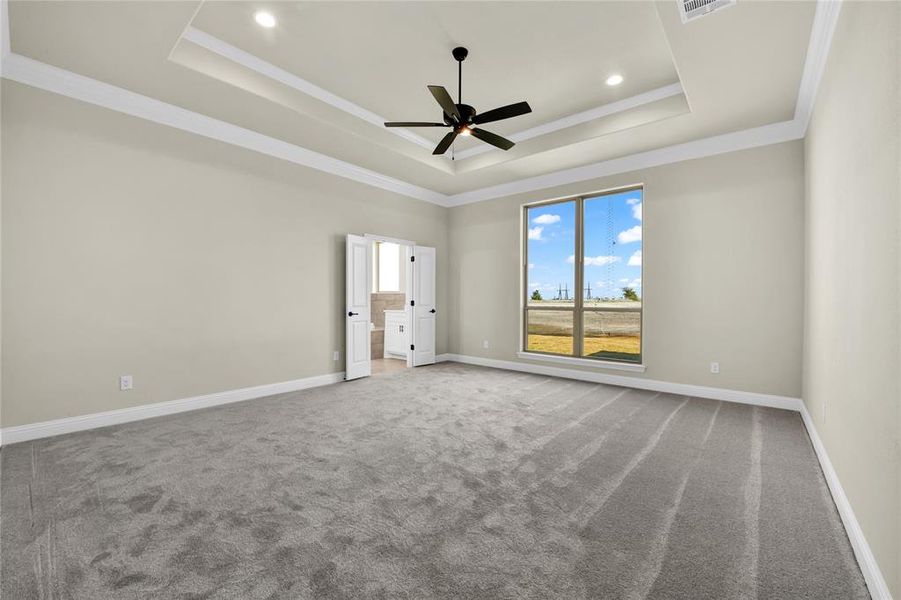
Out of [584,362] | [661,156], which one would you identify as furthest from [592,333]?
[661,156]

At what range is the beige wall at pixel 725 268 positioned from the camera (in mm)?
4023

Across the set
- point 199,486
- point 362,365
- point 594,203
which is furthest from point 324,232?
point 594,203

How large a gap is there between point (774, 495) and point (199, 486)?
11.4ft

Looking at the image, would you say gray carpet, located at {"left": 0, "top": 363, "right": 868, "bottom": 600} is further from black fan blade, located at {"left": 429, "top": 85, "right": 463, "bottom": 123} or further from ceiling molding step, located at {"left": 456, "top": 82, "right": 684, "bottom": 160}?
ceiling molding step, located at {"left": 456, "top": 82, "right": 684, "bottom": 160}

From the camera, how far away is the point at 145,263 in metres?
3.65

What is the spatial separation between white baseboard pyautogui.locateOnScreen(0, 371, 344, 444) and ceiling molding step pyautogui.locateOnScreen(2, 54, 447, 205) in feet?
9.10

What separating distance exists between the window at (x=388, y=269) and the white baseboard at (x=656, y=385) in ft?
10.6

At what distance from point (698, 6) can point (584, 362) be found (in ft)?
13.2

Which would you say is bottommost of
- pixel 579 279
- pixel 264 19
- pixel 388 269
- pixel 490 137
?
pixel 579 279

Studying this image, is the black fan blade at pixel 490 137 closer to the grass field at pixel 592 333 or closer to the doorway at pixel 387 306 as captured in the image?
the doorway at pixel 387 306

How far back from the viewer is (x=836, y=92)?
2.43m

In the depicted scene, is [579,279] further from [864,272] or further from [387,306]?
[387,306]

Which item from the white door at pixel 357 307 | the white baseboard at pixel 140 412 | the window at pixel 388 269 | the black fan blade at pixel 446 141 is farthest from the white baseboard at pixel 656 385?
the black fan blade at pixel 446 141

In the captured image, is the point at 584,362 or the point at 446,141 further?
the point at 584,362
